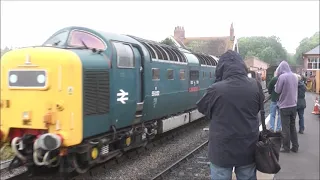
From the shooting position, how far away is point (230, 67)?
3859 mm

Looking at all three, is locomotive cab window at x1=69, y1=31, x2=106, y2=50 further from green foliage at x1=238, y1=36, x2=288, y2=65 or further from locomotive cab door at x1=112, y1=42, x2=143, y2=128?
green foliage at x1=238, y1=36, x2=288, y2=65

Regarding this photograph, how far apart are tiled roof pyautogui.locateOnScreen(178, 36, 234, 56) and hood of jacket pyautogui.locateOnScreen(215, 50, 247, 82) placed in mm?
42275

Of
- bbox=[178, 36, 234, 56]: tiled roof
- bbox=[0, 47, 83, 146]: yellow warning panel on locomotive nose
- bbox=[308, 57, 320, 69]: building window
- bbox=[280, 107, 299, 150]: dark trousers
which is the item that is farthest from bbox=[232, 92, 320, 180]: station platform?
bbox=[308, 57, 320, 69]: building window

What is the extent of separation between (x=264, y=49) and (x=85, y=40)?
9098 centimetres

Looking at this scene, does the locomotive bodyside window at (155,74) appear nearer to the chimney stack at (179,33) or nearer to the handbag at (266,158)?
the handbag at (266,158)

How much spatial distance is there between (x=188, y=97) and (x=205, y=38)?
37216 millimetres

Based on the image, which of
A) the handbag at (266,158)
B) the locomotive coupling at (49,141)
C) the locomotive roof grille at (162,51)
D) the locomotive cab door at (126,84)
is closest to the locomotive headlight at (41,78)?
the locomotive coupling at (49,141)

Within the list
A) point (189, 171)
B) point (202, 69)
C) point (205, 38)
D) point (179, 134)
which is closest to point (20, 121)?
point (189, 171)

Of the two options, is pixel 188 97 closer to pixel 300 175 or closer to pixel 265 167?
pixel 300 175

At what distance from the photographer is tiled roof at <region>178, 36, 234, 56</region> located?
46.4 m

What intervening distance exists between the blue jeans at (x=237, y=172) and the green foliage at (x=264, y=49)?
87.6m

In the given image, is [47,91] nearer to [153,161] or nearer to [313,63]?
[153,161]

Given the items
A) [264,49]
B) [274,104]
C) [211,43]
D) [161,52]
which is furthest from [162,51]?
[264,49]

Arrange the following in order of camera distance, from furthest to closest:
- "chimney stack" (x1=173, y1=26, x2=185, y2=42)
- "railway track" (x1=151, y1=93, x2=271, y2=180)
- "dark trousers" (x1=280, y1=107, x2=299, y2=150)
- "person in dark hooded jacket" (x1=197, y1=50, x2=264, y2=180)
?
1. "chimney stack" (x1=173, y1=26, x2=185, y2=42)
2. "railway track" (x1=151, y1=93, x2=271, y2=180)
3. "dark trousers" (x1=280, y1=107, x2=299, y2=150)
4. "person in dark hooded jacket" (x1=197, y1=50, x2=264, y2=180)
